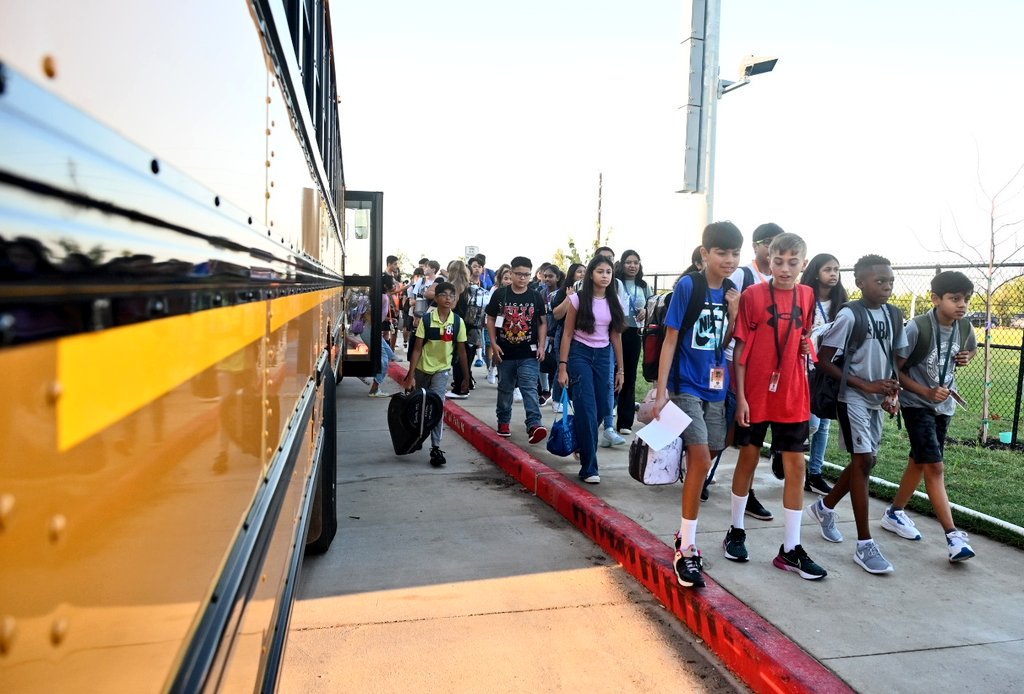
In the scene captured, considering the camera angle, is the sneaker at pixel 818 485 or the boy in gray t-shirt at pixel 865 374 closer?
the boy in gray t-shirt at pixel 865 374

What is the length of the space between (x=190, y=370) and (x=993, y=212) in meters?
8.52

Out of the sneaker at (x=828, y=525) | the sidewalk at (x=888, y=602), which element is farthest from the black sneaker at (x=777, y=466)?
the sneaker at (x=828, y=525)

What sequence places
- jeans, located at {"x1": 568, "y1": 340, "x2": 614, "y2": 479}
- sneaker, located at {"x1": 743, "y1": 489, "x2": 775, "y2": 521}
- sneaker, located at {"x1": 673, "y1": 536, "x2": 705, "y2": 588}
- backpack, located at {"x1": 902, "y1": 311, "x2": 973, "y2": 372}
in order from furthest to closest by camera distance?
1. jeans, located at {"x1": 568, "y1": 340, "x2": 614, "y2": 479}
2. sneaker, located at {"x1": 743, "y1": 489, "x2": 775, "y2": 521}
3. backpack, located at {"x1": 902, "y1": 311, "x2": 973, "y2": 372}
4. sneaker, located at {"x1": 673, "y1": 536, "x2": 705, "y2": 588}

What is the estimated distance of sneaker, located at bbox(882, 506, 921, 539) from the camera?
14.5 ft

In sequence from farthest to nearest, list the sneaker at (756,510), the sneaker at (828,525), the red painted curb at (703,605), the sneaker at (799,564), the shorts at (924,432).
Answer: the sneaker at (756,510) < the sneaker at (828,525) < the shorts at (924,432) < the sneaker at (799,564) < the red painted curb at (703,605)

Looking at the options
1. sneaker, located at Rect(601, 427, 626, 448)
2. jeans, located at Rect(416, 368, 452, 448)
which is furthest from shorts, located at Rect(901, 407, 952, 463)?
jeans, located at Rect(416, 368, 452, 448)

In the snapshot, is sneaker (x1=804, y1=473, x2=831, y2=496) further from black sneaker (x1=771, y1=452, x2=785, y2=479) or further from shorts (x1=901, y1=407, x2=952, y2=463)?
shorts (x1=901, y1=407, x2=952, y2=463)

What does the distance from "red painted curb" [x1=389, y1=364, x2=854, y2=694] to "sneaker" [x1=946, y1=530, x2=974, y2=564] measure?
1.21 metres

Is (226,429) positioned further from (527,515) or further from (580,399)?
(580,399)

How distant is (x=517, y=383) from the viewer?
25.0 ft

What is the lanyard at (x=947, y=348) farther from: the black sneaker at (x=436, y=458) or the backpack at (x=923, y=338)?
the black sneaker at (x=436, y=458)

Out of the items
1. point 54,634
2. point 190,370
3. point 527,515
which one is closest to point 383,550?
point 527,515

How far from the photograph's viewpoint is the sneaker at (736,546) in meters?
4.08

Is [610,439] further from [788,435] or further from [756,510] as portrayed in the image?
[788,435]
